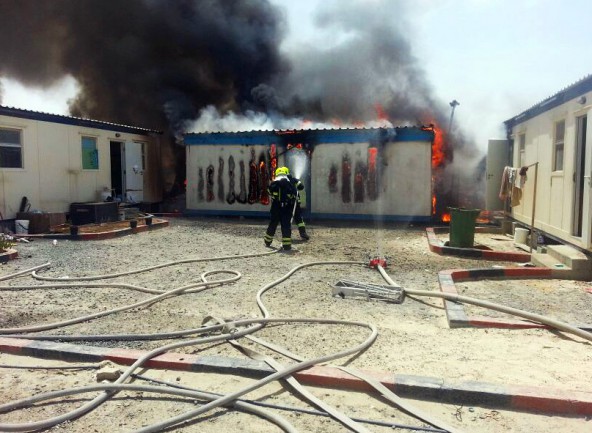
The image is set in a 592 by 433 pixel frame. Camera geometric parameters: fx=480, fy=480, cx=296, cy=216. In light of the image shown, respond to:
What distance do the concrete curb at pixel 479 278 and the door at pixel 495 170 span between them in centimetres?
588

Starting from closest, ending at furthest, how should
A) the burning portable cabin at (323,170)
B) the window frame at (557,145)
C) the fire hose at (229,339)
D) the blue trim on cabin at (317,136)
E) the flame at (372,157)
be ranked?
1. the fire hose at (229,339)
2. the window frame at (557,145)
3. the blue trim on cabin at (317,136)
4. the burning portable cabin at (323,170)
5. the flame at (372,157)

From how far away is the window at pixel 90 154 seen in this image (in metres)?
14.6

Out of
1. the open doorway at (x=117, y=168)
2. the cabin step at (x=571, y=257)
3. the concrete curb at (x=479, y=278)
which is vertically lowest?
the concrete curb at (x=479, y=278)

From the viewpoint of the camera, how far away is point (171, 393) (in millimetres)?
3193

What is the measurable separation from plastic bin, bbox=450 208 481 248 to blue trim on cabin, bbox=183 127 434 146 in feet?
17.6

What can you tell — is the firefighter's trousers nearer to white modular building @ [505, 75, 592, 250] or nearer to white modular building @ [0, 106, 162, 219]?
white modular building @ [505, 75, 592, 250]

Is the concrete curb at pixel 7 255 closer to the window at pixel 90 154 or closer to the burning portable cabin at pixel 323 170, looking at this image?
the window at pixel 90 154

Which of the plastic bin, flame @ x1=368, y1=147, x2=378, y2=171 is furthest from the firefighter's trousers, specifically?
flame @ x1=368, y1=147, x2=378, y2=171

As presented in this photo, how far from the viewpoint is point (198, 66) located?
77.4 feet

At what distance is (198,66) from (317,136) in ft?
37.6

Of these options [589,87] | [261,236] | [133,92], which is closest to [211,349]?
[589,87]

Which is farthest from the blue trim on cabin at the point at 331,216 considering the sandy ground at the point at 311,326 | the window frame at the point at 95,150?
the sandy ground at the point at 311,326

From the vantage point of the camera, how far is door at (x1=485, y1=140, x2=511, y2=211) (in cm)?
1260

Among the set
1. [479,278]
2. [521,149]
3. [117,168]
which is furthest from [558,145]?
[117,168]
